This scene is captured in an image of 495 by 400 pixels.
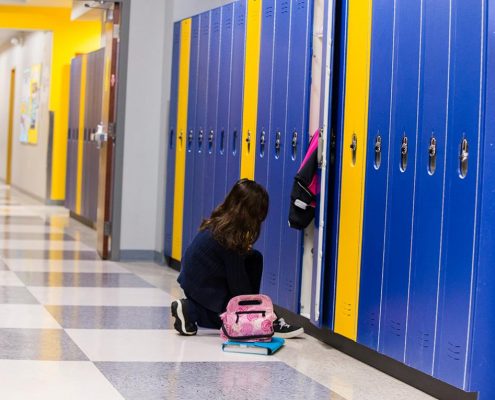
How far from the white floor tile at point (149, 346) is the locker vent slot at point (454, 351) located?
44.7 inches

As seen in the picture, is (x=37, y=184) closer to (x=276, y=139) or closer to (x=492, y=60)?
(x=276, y=139)

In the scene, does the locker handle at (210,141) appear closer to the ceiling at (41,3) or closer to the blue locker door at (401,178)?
the blue locker door at (401,178)

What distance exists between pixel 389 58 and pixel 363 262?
977 millimetres

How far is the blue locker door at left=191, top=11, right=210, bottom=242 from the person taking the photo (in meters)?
7.79

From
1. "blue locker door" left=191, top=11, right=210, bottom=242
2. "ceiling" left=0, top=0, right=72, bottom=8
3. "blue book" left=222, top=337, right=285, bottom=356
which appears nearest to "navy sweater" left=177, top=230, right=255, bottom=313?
"blue book" left=222, top=337, right=285, bottom=356

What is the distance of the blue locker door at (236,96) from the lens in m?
6.92

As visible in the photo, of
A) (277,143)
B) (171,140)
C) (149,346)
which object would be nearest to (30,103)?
(171,140)

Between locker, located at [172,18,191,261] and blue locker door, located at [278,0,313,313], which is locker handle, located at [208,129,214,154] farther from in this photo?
blue locker door, located at [278,0,313,313]

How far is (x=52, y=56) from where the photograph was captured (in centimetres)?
1548

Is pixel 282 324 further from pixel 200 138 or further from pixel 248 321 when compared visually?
pixel 200 138

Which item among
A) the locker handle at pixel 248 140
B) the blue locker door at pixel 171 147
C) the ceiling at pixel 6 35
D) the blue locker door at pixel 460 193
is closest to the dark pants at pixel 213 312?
the locker handle at pixel 248 140

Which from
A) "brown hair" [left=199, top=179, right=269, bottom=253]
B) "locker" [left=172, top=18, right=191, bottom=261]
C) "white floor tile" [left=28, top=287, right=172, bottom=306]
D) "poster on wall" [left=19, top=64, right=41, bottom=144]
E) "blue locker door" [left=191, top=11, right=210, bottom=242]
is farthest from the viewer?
"poster on wall" [left=19, top=64, right=41, bottom=144]

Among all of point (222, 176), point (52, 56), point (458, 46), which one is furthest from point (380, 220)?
point (52, 56)

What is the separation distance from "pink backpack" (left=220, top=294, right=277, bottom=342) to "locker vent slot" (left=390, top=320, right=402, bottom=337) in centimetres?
77
